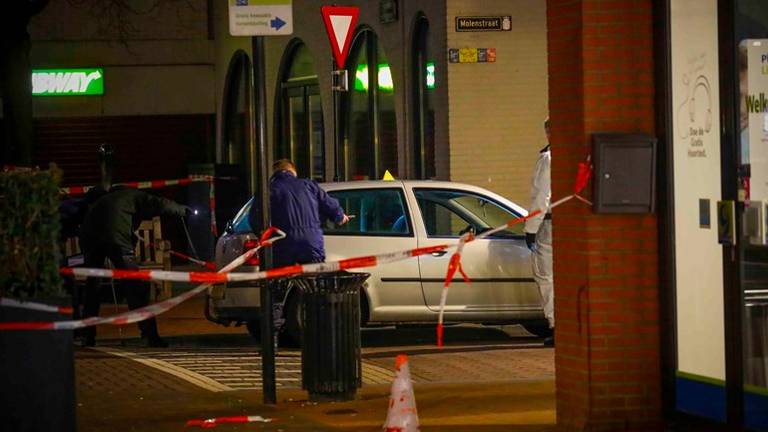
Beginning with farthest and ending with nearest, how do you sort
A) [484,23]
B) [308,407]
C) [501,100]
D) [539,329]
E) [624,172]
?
[501,100] → [484,23] → [539,329] → [308,407] → [624,172]

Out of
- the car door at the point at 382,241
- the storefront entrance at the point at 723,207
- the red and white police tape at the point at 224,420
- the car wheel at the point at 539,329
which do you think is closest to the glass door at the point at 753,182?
the storefront entrance at the point at 723,207

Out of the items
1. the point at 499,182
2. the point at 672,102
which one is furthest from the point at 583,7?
the point at 499,182

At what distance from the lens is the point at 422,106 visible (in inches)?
847

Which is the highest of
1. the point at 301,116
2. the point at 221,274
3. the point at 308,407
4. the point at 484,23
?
the point at 484,23

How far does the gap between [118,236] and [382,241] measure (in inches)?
104

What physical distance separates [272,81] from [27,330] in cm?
2047

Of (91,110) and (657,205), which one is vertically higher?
(91,110)

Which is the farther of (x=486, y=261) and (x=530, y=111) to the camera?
(x=530, y=111)

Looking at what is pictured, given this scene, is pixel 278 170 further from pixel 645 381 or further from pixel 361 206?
pixel 645 381

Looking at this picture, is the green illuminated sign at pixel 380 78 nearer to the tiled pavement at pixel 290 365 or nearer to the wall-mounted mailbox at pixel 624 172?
the tiled pavement at pixel 290 365

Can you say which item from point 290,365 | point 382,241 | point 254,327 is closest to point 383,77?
point 254,327

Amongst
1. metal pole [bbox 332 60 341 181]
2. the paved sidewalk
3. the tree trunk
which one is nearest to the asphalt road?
the paved sidewalk

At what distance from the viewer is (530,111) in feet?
66.2

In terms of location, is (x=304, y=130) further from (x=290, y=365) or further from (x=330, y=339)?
(x=330, y=339)
